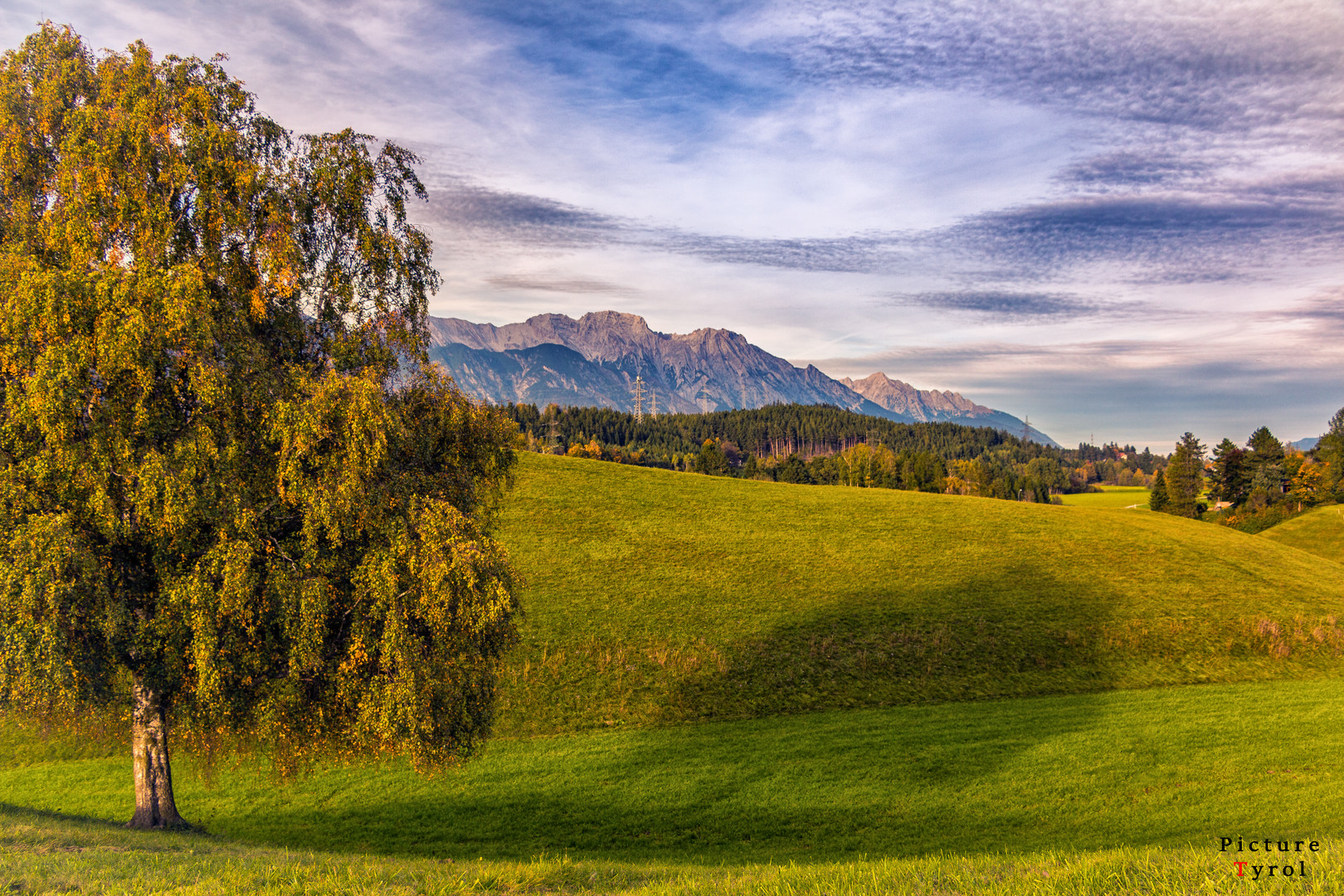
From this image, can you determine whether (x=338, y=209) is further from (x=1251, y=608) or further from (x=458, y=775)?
(x=1251, y=608)

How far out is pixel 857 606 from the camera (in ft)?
134

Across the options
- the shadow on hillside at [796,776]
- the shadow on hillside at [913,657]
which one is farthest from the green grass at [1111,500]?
the shadow on hillside at [796,776]

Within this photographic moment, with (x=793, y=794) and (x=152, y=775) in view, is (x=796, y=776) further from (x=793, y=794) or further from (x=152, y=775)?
(x=152, y=775)

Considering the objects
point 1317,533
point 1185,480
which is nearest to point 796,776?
point 1317,533

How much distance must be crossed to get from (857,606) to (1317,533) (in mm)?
99293

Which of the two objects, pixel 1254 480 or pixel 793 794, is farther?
pixel 1254 480

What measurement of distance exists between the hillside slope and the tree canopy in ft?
44.6

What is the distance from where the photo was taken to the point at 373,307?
17.1 m

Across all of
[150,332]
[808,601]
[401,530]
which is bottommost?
[808,601]

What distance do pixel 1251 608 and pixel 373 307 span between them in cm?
5610

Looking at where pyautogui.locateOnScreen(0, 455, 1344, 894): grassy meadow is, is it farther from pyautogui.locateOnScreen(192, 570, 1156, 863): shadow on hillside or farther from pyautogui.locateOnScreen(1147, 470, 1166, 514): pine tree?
pyautogui.locateOnScreen(1147, 470, 1166, 514): pine tree

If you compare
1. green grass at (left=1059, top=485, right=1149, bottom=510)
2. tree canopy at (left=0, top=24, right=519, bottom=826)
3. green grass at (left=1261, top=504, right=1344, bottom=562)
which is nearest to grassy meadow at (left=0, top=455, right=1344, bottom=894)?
tree canopy at (left=0, top=24, right=519, bottom=826)

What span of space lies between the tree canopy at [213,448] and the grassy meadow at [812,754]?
3155 millimetres

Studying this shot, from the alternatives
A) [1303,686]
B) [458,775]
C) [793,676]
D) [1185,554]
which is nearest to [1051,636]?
[1303,686]
